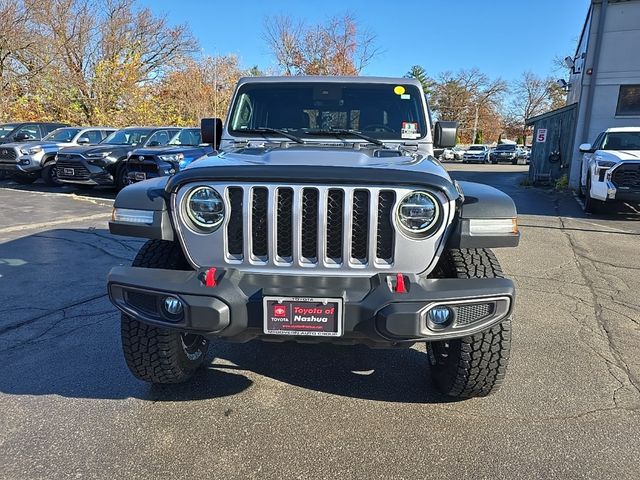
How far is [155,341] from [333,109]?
2.21 meters

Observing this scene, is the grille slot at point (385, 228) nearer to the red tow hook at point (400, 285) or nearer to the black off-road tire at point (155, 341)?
the red tow hook at point (400, 285)

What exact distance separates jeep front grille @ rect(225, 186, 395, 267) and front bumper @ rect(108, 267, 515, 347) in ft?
0.35

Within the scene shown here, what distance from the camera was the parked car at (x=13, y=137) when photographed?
1295cm

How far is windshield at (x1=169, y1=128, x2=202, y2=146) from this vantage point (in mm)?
11664

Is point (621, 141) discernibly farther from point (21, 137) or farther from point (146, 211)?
point (21, 137)

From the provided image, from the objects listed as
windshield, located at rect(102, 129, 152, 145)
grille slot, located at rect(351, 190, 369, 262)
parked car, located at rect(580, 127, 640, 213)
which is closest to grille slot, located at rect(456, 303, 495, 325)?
grille slot, located at rect(351, 190, 369, 262)

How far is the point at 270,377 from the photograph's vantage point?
3.08 m

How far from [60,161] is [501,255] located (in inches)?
415

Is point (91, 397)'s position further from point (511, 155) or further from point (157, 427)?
point (511, 155)

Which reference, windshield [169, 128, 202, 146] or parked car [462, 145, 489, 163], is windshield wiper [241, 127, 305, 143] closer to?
windshield [169, 128, 202, 146]

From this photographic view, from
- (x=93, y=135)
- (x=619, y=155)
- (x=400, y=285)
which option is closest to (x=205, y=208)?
(x=400, y=285)

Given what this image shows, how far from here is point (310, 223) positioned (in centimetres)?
228

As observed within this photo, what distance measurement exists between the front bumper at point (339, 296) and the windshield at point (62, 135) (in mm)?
13760

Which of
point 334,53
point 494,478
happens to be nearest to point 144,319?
point 494,478
